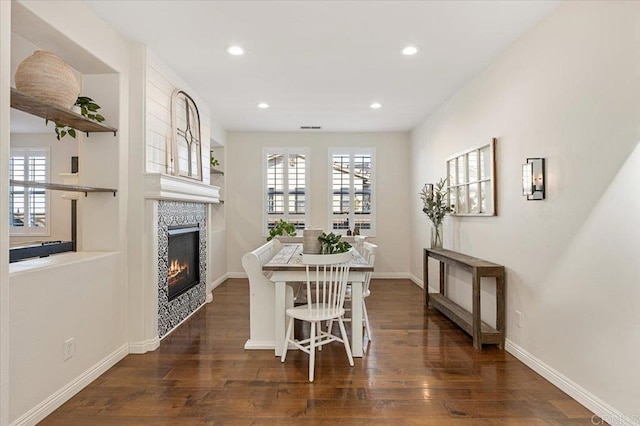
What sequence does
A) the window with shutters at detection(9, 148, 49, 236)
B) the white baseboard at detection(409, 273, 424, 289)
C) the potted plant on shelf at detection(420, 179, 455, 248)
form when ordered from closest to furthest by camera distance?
the potted plant on shelf at detection(420, 179, 455, 248) < the white baseboard at detection(409, 273, 424, 289) < the window with shutters at detection(9, 148, 49, 236)

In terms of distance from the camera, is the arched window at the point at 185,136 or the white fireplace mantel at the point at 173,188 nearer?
the white fireplace mantel at the point at 173,188

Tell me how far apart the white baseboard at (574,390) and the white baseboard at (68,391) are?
3.35m

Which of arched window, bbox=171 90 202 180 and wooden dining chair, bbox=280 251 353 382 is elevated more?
arched window, bbox=171 90 202 180

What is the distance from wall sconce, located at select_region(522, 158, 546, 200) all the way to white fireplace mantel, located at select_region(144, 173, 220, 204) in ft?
10.3

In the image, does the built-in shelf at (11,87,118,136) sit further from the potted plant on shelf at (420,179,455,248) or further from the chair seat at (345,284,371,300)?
the potted plant on shelf at (420,179,455,248)

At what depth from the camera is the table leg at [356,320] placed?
3176 millimetres

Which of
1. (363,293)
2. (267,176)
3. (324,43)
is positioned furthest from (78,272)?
(267,176)

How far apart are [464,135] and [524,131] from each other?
50.2 inches

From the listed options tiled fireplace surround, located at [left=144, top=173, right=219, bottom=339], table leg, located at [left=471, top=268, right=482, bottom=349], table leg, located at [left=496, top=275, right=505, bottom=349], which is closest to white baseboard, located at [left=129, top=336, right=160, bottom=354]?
tiled fireplace surround, located at [left=144, top=173, right=219, bottom=339]

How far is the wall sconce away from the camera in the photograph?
2830 millimetres

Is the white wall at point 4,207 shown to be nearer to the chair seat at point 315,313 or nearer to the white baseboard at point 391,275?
the chair seat at point 315,313

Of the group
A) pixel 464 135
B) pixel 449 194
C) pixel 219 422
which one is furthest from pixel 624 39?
pixel 219 422

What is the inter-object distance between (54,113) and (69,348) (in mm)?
1627

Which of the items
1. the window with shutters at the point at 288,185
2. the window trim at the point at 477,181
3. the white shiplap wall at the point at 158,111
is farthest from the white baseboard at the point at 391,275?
the white shiplap wall at the point at 158,111
